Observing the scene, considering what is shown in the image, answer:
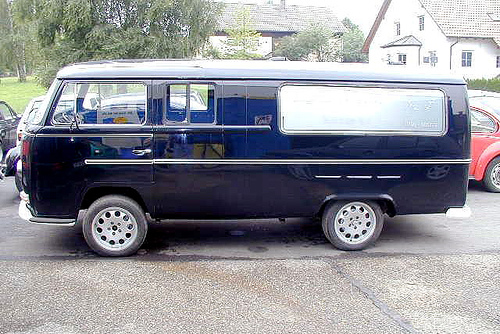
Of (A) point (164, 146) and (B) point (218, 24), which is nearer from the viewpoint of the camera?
(A) point (164, 146)

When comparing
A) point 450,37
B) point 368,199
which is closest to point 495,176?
point 368,199

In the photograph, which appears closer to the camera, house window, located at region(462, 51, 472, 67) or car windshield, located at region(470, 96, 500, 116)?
car windshield, located at region(470, 96, 500, 116)

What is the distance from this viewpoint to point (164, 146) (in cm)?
634

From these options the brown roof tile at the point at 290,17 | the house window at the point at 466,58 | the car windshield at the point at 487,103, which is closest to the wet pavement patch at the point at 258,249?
the car windshield at the point at 487,103

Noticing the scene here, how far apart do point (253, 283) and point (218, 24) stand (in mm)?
21389

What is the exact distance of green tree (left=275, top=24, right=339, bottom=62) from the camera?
47625 mm

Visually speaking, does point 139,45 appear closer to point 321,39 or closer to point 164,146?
point 164,146

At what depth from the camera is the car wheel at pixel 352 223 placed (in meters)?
6.76

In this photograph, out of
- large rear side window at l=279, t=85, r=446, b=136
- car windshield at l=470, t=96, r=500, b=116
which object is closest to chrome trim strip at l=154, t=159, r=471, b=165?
large rear side window at l=279, t=85, r=446, b=136

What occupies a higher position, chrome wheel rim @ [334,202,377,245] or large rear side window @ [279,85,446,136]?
large rear side window @ [279,85,446,136]

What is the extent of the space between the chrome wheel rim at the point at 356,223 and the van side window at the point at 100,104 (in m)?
2.65

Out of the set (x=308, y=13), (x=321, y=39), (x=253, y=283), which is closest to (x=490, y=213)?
(x=253, y=283)

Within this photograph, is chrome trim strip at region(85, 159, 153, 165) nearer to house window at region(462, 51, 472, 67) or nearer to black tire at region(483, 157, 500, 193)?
black tire at region(483, 157, 500, 193)

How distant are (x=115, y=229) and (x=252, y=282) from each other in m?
1.83
